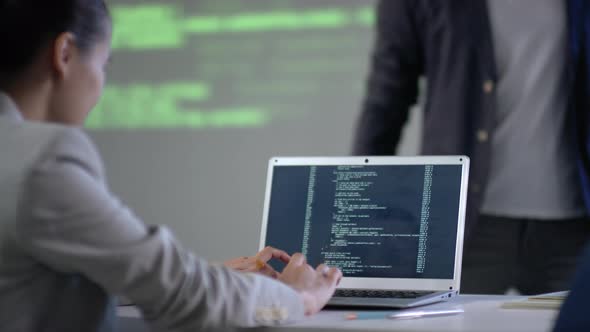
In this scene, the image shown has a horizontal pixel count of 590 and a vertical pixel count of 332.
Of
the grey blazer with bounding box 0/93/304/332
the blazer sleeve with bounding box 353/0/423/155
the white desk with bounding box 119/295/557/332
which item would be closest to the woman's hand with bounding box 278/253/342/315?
the white desk with bounding box 119/295/557/332

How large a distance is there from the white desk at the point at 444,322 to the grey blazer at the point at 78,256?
4.2 inches

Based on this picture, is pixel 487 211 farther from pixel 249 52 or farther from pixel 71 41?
pixel 249 52

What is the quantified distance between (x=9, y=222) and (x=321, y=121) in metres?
3.02

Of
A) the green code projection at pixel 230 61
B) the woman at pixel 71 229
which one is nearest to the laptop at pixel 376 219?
the woman at pixel 71 229

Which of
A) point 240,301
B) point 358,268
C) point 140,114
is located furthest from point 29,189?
point 140,114

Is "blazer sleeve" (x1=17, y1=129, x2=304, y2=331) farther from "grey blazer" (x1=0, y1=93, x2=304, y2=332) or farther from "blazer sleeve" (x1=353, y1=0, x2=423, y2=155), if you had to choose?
"blazer sleeve" (x1=353, y1=0, x2=423, y2=155)

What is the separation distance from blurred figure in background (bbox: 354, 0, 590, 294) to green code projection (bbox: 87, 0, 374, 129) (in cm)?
172

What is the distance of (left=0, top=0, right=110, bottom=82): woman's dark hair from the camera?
1.16 meters

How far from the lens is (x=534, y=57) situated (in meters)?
2.20

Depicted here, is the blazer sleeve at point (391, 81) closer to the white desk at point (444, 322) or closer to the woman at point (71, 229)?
the white desk at point (444, 322)

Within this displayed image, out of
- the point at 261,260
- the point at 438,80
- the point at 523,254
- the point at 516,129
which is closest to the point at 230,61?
the point at 438,80

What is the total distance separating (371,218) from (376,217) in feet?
0.03

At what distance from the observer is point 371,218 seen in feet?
5.69

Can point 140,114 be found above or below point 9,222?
above
